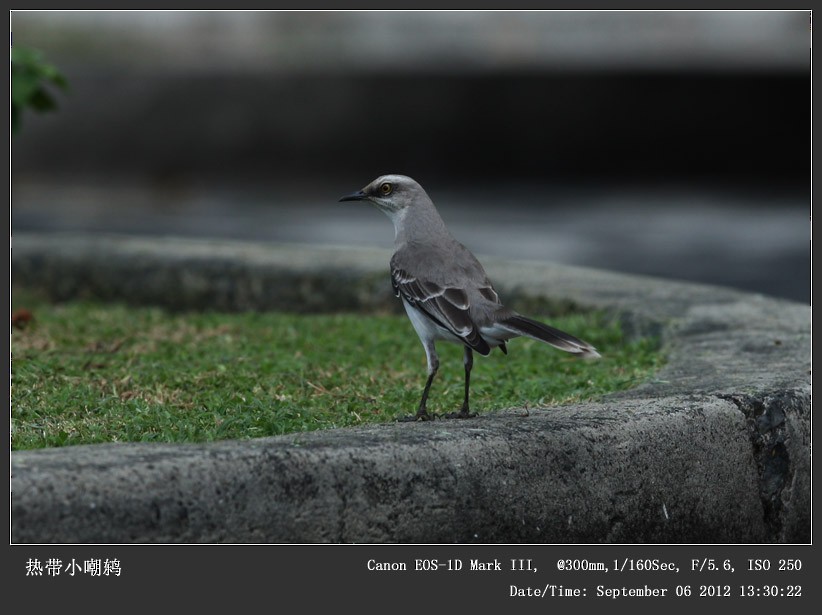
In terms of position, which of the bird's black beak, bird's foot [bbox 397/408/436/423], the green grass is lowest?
bird's foot [bbox 397/408/436/423]

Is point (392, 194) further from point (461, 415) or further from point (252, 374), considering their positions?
point (461, 415)

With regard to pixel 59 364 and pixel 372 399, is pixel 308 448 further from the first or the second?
pixel 59 364

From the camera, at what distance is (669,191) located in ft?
54.7

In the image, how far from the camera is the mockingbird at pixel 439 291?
4.30 m

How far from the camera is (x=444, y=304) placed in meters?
4.45

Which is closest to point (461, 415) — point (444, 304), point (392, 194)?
point (444, 304)

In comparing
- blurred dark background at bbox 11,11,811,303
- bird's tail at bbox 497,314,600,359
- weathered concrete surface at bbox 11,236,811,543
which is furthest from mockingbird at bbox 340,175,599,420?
blurred dark background at bbox 11,11,811,303

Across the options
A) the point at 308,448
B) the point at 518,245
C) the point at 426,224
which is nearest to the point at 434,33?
the point at 518,245

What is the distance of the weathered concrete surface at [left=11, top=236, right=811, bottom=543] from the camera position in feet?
10.6

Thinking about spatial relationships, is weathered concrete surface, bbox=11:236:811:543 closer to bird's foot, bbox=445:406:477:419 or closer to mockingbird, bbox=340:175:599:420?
bird's foot, bbox=445:406:477:419

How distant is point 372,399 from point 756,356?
1545 mm

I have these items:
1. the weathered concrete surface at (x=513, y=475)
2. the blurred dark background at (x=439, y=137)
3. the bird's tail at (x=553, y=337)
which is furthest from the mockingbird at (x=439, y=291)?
the blurred dark background at (x=439, y=137)

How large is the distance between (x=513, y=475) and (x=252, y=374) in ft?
5.39

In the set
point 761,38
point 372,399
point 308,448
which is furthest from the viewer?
point 761,38
